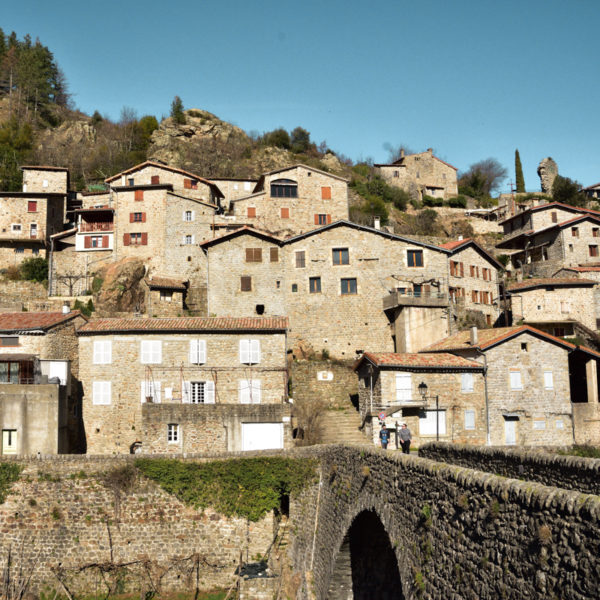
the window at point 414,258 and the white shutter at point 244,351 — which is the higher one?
the window at point 414,258

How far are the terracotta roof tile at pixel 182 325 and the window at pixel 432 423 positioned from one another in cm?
828

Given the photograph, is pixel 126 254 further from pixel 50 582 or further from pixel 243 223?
pixel 50 582

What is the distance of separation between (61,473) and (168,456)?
158 inches

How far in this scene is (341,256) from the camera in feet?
141

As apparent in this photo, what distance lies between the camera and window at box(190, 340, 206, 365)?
1319 inches

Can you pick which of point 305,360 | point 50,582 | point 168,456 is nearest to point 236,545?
point 168,456

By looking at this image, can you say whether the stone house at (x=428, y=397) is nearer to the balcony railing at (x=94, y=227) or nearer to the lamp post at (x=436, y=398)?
the lamp post at (x=436, y=398)

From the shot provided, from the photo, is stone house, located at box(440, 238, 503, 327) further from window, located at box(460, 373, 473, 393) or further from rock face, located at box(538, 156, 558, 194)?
rock face, located at box(538, 156, 558, 194)

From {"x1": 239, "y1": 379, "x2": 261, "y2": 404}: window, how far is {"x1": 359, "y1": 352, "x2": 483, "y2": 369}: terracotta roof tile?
225 inches

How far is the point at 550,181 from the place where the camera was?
83500 mm

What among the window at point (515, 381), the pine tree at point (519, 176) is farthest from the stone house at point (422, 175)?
the window at point (515, 381)

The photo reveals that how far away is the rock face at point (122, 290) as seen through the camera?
46.0m

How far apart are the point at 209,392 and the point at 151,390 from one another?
2.87 m

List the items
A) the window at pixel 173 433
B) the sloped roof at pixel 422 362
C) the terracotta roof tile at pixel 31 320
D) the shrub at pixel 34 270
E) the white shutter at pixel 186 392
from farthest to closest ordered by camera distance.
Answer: the shrub at pixel 34 270 < the white shutter at pixel 186 392 < the terracotta roof tile at pixel 31 320 < the sloped roof at pixel 422 362 < the window at pixel 173 433
